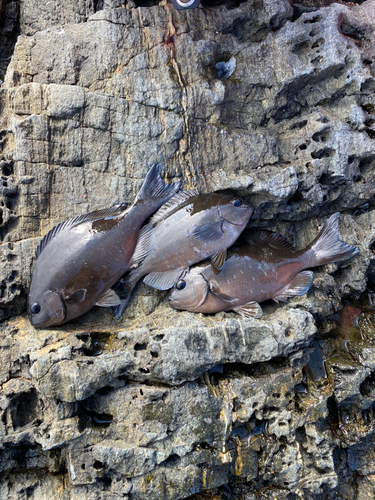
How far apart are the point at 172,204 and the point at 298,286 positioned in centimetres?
185

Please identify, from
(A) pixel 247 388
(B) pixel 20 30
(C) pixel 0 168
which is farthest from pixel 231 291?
(B) pixel 20 30

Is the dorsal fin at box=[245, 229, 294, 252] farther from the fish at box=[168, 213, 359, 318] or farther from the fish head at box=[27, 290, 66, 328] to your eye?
the fish head at box=[27, 290, 66, 328]

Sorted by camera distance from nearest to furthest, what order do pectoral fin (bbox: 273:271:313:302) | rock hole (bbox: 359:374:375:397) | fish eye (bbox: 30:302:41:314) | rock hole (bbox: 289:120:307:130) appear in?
fish eye (bbox: 30:302:41:314) → pectoral fin (bbox: 273:271:313:302) → rock hole (bbox: 359:374:375:397) → rock hole (bbox: 289:120:307:130)

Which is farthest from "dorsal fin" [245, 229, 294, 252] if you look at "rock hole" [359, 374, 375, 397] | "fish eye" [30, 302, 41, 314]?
"fish eye" [30, 302, 41, 314]

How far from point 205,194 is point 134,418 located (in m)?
2.67

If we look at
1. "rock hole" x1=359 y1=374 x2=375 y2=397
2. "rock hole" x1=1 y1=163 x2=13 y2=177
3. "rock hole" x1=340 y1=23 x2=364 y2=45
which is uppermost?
"rock hole" x1=340 y1=23 x2=364 y2=45

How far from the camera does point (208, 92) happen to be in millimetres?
5062

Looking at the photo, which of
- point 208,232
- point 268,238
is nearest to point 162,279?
point 208,232

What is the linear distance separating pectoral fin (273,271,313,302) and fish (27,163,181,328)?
5.76 feet

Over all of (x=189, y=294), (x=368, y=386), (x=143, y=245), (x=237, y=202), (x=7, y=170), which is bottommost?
(x=368, y=386)

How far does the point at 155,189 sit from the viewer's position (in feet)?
15.4

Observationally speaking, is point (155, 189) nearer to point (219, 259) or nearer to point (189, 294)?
point (219, 259)

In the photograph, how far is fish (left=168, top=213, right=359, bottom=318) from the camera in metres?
4.65

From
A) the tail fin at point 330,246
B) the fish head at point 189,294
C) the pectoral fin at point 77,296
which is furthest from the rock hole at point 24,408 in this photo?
the tail fin at point 330,246
